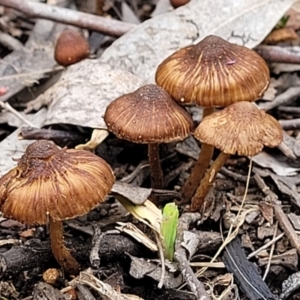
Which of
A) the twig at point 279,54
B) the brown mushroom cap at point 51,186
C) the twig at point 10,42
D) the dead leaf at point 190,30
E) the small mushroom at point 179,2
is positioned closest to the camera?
the brown mushroom cap at point 51,186

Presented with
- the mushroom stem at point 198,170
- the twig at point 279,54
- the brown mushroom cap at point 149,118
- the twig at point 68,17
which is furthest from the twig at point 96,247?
the twig at point 279,54

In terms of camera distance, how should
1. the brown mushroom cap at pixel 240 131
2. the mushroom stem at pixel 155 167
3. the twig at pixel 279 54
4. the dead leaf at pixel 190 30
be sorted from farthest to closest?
1. the twig at pixel 279 54
2. the dead leaf at pixel 190 30
3. the mushroom stem at pixel 155 167
4. the brown mushroom cap at pixel 240 131

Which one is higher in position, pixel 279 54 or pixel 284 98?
pixel 279 54

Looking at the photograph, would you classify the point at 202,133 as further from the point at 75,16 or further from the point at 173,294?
the point at 75,16

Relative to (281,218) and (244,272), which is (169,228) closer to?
(244,272)

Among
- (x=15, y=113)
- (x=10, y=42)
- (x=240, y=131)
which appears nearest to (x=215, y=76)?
(x=240, y=131)

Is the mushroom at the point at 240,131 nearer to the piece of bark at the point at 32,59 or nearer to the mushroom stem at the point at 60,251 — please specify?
the mushroom stem at the point at 60,251
